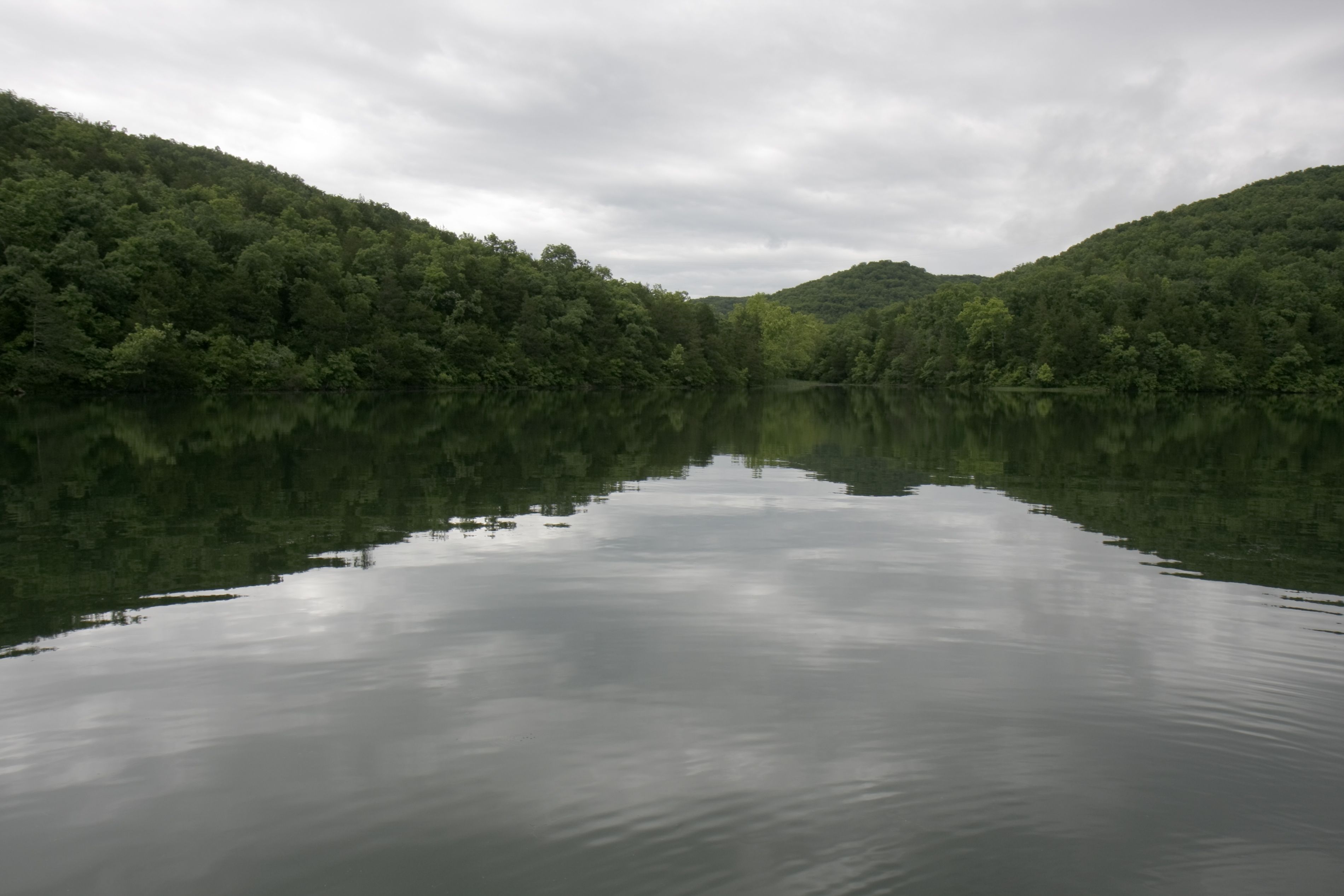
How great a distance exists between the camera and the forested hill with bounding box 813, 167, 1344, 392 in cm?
9181

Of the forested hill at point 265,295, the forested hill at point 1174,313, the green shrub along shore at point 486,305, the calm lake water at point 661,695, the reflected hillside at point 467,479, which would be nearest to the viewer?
the calm lake water at point 661,695

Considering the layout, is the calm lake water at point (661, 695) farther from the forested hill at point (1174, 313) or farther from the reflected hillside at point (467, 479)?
the forested hill at point (1174, 313)

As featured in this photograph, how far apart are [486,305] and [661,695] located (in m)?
79.1

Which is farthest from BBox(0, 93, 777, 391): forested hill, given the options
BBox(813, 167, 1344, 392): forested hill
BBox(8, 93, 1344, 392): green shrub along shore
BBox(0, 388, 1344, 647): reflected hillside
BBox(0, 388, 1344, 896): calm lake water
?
BBox(0, 388, 1344, 896): calm lake water

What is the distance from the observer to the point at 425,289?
244 feet

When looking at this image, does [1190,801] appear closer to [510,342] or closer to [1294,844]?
[1294,844]

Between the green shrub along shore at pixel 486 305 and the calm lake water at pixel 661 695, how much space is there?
43.9 m

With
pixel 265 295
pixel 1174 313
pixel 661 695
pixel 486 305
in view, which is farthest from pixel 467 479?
pixel 1174 313

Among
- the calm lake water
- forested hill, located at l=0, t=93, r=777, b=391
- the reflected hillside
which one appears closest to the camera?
the calm lake water

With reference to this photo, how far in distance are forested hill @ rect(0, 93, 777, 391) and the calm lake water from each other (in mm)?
40604

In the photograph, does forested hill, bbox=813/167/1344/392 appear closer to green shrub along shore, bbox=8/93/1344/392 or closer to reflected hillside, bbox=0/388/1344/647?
green shrub along shore, bbox=8/93/1344/392

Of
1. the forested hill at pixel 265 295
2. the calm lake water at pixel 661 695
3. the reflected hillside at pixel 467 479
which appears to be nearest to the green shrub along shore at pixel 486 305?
the forested hill at pixel 265 295

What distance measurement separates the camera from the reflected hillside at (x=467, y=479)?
9.71 meters

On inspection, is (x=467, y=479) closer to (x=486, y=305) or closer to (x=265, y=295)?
(x=265, y=295)
